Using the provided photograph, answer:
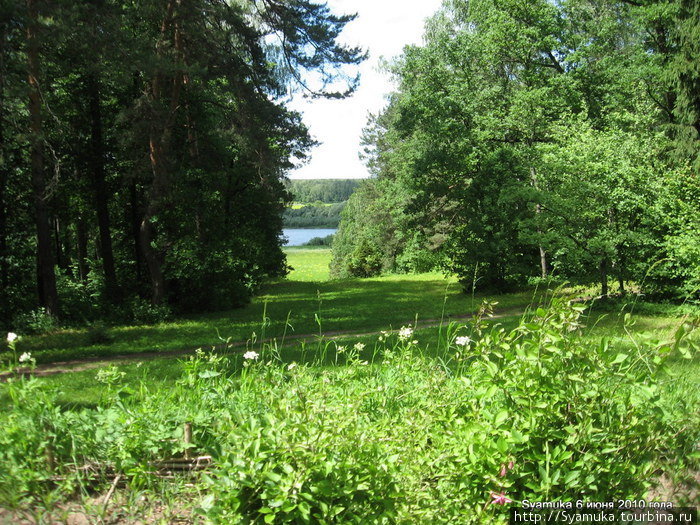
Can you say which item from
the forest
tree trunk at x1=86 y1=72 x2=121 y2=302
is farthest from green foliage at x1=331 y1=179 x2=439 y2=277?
tree trunk at x1=86 y1=72 x2=121 y2=302

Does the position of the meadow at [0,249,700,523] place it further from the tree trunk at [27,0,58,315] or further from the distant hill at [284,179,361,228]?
the distant hill at [284,179,361,228]

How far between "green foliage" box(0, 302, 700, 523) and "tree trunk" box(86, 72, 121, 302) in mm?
14185

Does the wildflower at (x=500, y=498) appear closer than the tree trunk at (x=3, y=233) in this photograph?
Yes

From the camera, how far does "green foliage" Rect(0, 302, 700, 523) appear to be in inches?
87.4

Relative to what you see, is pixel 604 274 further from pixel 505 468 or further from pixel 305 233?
pixel 305 233

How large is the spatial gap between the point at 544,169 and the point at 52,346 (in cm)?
1290

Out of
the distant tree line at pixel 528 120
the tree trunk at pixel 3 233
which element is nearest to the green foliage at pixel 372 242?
the distant tree line at pixel 528 120

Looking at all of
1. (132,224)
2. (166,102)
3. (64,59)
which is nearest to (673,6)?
(166,102)

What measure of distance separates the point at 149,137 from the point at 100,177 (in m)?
3.28

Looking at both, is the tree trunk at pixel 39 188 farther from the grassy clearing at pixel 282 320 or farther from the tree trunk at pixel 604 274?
the tree trunk at pixel 604 274

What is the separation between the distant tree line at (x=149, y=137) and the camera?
11.7 meters

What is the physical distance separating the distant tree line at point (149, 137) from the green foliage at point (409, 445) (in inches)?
388

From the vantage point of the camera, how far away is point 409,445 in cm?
272

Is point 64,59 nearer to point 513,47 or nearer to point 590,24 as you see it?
point 513,47
